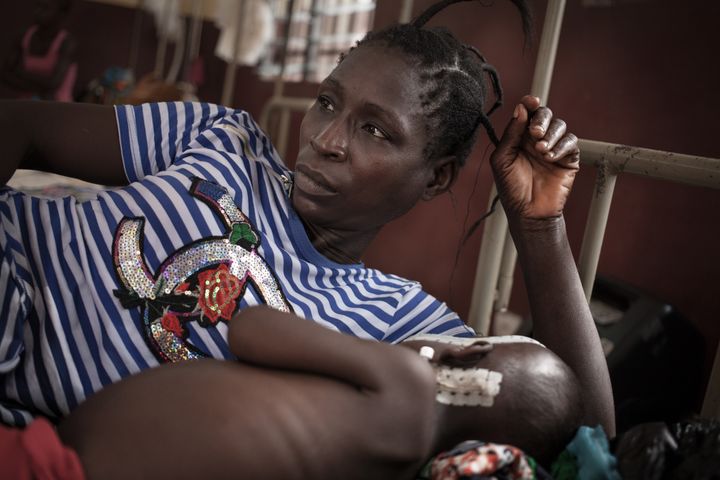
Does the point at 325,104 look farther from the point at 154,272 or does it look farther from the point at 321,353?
the point at 321,353

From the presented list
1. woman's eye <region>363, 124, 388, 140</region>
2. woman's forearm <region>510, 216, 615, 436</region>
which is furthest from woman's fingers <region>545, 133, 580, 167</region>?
woman's eye <region>363, 124, 388, 140</region>

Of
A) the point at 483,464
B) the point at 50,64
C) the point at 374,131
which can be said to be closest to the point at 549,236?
the point at 374,131

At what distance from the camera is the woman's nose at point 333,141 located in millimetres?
1345

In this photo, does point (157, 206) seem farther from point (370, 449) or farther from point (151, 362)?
point (370, 449)

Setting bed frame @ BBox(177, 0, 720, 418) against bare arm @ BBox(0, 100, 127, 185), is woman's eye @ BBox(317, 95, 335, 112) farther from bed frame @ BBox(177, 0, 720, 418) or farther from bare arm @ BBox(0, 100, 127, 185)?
bed frame @ BBox(177, 0, 720, 418)

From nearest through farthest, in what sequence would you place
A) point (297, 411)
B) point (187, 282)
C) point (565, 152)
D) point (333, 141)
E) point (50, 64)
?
point (297, 411)
point (187, 282)
point (333, 141)
point (565, 152)
point (50, 64)

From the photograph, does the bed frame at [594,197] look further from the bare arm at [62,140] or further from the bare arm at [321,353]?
the bare arm at [62,140]

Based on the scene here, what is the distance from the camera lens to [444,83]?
1.46m

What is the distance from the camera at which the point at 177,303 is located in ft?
3.85

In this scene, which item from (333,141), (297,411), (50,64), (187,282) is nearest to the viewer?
(297,411)

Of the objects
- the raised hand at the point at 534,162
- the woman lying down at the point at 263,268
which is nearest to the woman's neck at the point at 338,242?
the woman lying down at the point at 263,268

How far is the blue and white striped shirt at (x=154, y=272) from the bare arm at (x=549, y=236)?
19 centimetres

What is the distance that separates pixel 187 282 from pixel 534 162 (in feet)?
2.54

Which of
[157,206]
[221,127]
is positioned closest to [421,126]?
[221,127]
